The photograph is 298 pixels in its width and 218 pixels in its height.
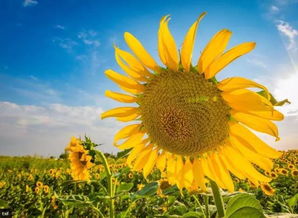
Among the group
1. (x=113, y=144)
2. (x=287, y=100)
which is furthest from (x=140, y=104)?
(x=287, y=100)

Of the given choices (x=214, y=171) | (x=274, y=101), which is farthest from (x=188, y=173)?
(x=274, y=101)

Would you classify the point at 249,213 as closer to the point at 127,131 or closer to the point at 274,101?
the point at 274,101

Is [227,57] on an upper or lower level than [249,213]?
upper

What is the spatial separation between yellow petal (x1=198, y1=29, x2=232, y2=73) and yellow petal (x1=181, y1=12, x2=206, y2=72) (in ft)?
0.24

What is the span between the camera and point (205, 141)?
6.64 feet

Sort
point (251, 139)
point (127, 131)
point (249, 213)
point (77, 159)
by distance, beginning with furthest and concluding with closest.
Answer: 1. point (77, 159)
2. point (127, 131)
3. point (251, 139)
4. point (249, 213)

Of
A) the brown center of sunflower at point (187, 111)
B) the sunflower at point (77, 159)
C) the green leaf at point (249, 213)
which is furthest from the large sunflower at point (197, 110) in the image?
the sunflower at point (77, 159)

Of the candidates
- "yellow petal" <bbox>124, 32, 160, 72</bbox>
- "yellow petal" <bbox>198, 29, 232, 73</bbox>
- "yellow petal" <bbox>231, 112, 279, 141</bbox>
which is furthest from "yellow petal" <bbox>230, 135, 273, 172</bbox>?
"yellow petal" <bbox>124, 32, 160, 72</bbox>

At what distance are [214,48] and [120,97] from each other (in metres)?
0.82

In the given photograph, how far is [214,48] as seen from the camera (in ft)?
5.48

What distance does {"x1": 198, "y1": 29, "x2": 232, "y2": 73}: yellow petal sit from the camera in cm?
159

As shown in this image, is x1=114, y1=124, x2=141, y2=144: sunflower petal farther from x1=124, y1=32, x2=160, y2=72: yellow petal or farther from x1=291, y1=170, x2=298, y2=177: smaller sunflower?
x1=291, y1=170, x2=298, y2=177: smaller sunflower

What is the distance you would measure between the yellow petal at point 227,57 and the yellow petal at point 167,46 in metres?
0.20

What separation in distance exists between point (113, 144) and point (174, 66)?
2.72ft
